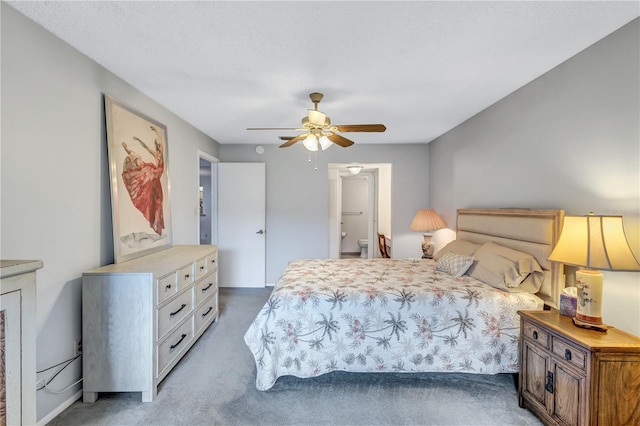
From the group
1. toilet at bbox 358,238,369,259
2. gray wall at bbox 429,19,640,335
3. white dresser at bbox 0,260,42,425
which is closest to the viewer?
white dresser at bbox 0,260,42,425

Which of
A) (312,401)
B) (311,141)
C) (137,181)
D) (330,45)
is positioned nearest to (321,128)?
(311,141)

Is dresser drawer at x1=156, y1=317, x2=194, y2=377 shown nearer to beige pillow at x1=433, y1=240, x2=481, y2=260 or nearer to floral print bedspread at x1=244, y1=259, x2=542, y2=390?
floral print bedspread at x1=244, y1=259, x2=542, y2=390

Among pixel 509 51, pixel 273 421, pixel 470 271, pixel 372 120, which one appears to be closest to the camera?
pixel 273 421

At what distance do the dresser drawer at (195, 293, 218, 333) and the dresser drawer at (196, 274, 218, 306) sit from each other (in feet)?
0.25

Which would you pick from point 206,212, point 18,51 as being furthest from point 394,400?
point 206,212

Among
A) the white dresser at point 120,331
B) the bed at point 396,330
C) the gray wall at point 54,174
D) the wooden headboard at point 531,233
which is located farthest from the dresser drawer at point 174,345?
the wooden headboard at point 531,233

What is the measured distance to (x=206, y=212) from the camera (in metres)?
7.12

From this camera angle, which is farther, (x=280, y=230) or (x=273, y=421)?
(x=280, y=230)

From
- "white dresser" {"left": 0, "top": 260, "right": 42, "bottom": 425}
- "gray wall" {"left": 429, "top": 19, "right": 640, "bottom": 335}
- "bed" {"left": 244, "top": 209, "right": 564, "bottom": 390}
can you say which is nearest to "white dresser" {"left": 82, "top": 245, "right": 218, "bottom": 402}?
"bed" {"left": 244, "top": 209, "right": 564, "bottom": 390}

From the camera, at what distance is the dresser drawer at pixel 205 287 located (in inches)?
110

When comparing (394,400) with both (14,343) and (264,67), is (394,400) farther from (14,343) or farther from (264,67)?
(264,67)

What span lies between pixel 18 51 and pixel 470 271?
3.55m

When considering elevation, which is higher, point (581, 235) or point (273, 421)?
point (581, 235)

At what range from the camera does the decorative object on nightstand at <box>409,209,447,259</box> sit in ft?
12.9
